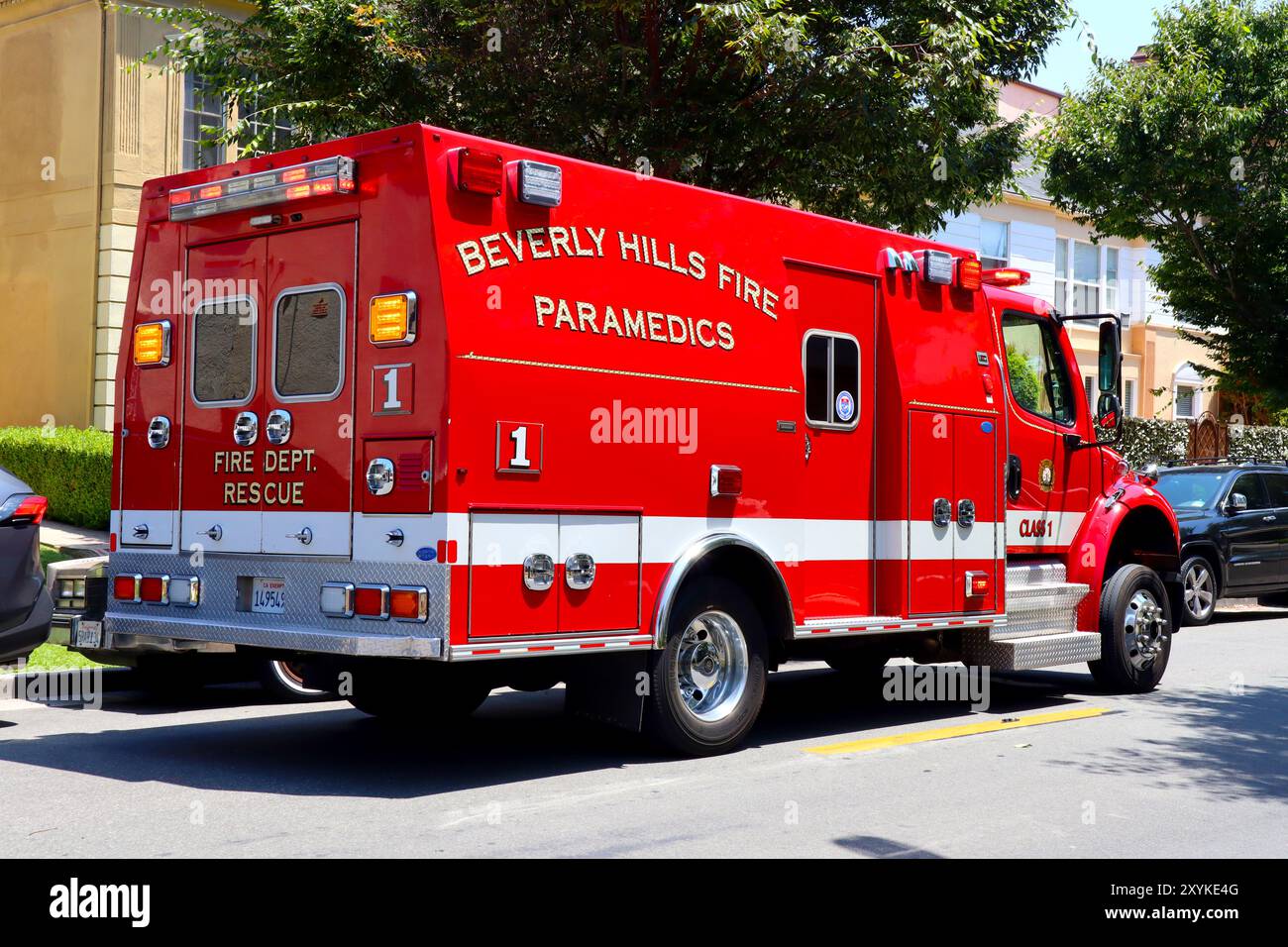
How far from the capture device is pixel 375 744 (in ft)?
28.3

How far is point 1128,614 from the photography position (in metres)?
11.4

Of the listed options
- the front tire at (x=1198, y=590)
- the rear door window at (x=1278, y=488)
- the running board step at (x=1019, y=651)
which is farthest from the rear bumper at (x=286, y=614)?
the rear door window at (x=1278, y=488)

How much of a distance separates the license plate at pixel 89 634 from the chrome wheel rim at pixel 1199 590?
1343cm

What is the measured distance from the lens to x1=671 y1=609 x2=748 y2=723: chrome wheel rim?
325 inches

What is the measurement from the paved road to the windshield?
8.02m

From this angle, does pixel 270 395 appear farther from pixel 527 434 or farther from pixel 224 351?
pixel 527 434

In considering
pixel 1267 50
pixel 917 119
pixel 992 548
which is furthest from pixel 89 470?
pixel 1267 50

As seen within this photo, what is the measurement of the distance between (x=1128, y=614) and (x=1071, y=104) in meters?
13.3

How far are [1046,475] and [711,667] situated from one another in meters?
3.88

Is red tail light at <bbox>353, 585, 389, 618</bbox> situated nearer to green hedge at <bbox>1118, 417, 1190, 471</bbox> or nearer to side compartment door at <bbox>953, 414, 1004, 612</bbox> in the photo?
side compartment door at <bbox>953, 414, 1004, 612</bbox>

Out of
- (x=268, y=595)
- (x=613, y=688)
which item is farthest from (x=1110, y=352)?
(x=268, y=595)

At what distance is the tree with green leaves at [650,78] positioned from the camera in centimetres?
1295

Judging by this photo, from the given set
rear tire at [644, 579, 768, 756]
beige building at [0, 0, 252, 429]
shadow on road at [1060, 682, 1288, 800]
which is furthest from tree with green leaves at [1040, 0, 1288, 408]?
rear tire at [644, 579, 768, 756]

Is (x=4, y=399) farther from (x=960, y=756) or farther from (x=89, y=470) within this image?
(x=960, y=756)
